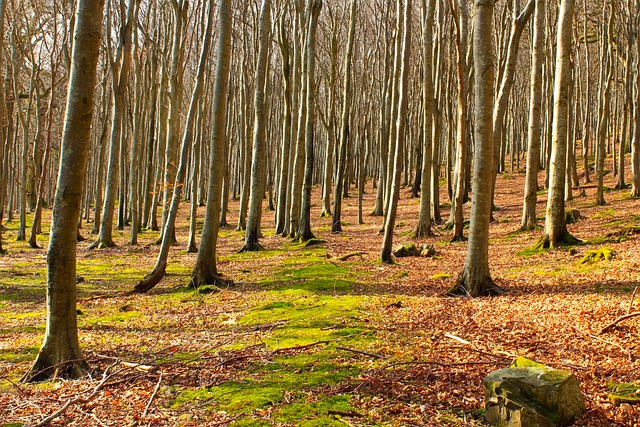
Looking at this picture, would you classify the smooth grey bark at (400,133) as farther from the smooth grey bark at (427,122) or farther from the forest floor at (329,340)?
the smooth grey bark at (427,122)

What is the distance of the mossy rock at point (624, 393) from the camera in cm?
367

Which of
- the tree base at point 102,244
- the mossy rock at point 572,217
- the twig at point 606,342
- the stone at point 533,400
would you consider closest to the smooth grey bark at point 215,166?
the twig at point 606,342

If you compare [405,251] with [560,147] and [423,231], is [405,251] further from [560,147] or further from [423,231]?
[560,147]

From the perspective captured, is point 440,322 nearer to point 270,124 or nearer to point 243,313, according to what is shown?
point 243,313

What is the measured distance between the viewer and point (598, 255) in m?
8.70

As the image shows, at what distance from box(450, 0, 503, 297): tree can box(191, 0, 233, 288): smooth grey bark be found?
14.7ft

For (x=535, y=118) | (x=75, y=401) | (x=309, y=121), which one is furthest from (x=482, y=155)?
Answer: (x=309, y=121)

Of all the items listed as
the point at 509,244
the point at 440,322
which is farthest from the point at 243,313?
the point at 509,244

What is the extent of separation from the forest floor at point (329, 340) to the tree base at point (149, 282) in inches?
9.6

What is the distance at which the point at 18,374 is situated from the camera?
16.9 ft

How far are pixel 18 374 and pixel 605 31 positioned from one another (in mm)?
20356

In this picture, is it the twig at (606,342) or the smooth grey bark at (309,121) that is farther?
the smooth grey bark at (309,121)

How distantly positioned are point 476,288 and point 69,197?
17.9 feet

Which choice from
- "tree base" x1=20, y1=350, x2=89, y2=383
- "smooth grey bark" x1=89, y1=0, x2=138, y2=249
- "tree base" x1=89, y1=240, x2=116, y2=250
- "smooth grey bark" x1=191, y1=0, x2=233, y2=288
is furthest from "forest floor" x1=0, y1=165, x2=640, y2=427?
"smooth grey bark" x1=89, y1=0, x2=138, y2=249
